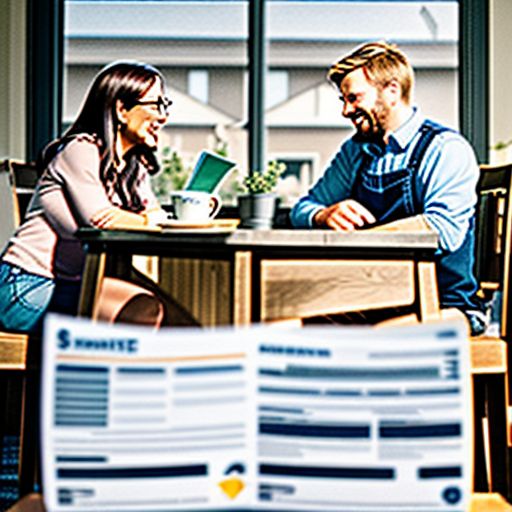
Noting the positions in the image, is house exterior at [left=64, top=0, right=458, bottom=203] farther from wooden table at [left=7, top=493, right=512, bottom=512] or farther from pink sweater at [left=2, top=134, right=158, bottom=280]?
wooden table at [left=7, top=493, right=512, bottom=512]

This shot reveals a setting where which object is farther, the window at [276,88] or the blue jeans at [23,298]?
the window at [276,88]

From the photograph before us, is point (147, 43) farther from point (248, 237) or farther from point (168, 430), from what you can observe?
point (168, 430)

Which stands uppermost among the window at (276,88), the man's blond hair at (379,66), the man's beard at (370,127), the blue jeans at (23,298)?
the window at (276,88)

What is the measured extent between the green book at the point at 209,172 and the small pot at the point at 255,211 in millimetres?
454

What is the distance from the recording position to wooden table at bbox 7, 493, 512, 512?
1.00 m

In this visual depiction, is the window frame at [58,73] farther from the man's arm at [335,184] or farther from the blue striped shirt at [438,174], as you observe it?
the blue striped shirt at [438,174]

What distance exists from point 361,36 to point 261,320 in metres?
2.86

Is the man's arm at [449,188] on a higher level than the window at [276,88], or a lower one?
lower

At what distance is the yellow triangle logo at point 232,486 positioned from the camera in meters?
0.76

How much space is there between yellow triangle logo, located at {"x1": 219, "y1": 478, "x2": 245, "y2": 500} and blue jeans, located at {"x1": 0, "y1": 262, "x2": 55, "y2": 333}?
1327 millimetres

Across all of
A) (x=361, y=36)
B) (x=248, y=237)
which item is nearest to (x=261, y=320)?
(x=248, y=237)

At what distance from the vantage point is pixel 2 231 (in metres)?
3.31

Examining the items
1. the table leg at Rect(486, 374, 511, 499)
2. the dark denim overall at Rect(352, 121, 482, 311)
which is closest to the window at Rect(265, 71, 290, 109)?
the dark denim overall at Rect(352, 121, 482, 311)

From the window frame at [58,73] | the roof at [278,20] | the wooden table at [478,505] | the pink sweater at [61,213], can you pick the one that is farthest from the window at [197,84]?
the wooden table at [478,505]
